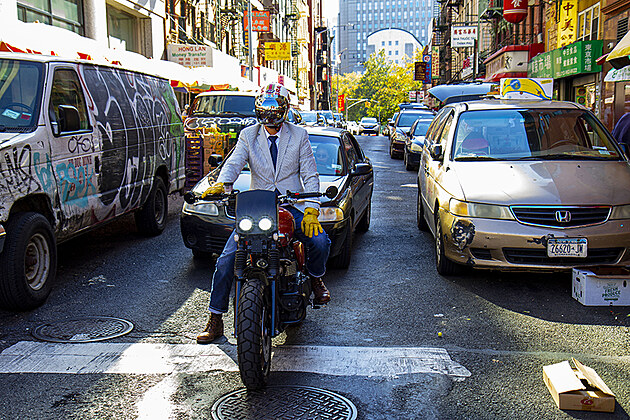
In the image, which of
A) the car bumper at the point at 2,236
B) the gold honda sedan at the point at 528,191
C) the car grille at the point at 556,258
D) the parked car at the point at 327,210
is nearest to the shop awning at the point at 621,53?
the gold honda sedan at the point at 528,191

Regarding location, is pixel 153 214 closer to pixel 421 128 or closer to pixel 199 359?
pixel 199 359

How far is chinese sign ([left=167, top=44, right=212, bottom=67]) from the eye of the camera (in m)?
28.3

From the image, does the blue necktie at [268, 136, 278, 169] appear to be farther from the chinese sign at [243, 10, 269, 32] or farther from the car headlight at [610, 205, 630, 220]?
the chinese sign at [243, 10, 269, 32]

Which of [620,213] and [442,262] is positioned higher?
[620,213]

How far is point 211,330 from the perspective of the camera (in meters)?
5.13

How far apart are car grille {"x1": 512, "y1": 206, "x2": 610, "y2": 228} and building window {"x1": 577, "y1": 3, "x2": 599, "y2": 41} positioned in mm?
17416

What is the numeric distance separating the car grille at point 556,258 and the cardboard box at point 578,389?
214 centimetres

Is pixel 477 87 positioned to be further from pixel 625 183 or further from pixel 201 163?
pixel 625 183

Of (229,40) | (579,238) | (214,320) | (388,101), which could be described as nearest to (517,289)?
(579,238)

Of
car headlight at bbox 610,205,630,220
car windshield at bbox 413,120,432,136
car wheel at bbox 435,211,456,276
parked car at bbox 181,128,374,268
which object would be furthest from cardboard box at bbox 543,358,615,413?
car windshield at bbox 413,120,432,136

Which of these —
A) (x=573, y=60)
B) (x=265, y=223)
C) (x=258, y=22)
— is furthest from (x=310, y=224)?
(x=258, y=22)

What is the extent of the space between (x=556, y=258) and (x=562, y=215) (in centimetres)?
40

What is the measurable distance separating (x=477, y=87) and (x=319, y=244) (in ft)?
59.7

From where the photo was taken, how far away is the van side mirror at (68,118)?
261 inches
